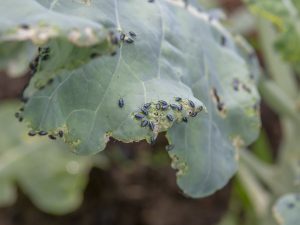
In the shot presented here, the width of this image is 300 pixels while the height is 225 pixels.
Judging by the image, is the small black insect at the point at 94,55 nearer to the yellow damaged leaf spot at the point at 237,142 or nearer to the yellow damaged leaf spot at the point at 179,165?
the yellow damaged leaf spot at the point at 179,165

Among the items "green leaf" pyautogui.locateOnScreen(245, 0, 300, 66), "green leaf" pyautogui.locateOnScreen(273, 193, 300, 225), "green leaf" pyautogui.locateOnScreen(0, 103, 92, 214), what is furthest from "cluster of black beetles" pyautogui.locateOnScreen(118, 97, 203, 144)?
"green leaf" pyautogui.locateOnScreen(0, 103, 92, 214)

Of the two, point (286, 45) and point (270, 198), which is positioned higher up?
point (286, 45)

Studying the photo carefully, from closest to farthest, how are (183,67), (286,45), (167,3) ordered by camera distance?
(183,67), (167,3), (286,45)

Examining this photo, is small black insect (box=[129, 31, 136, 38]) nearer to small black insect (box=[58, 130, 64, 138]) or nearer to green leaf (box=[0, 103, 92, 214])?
small black insect (box=[58, 130, 64, 138])

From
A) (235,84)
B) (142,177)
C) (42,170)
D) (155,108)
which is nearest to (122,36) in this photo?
(155,108)

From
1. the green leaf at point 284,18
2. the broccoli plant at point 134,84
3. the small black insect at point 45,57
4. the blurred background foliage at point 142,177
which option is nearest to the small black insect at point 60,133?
the broccoli plant at point 134,84

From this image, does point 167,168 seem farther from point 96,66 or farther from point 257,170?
point 96,66

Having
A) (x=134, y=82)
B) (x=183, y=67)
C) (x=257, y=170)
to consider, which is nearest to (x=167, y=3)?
(x=183, y=67)

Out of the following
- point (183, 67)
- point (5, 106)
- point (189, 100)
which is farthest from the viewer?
point (5, 106)
